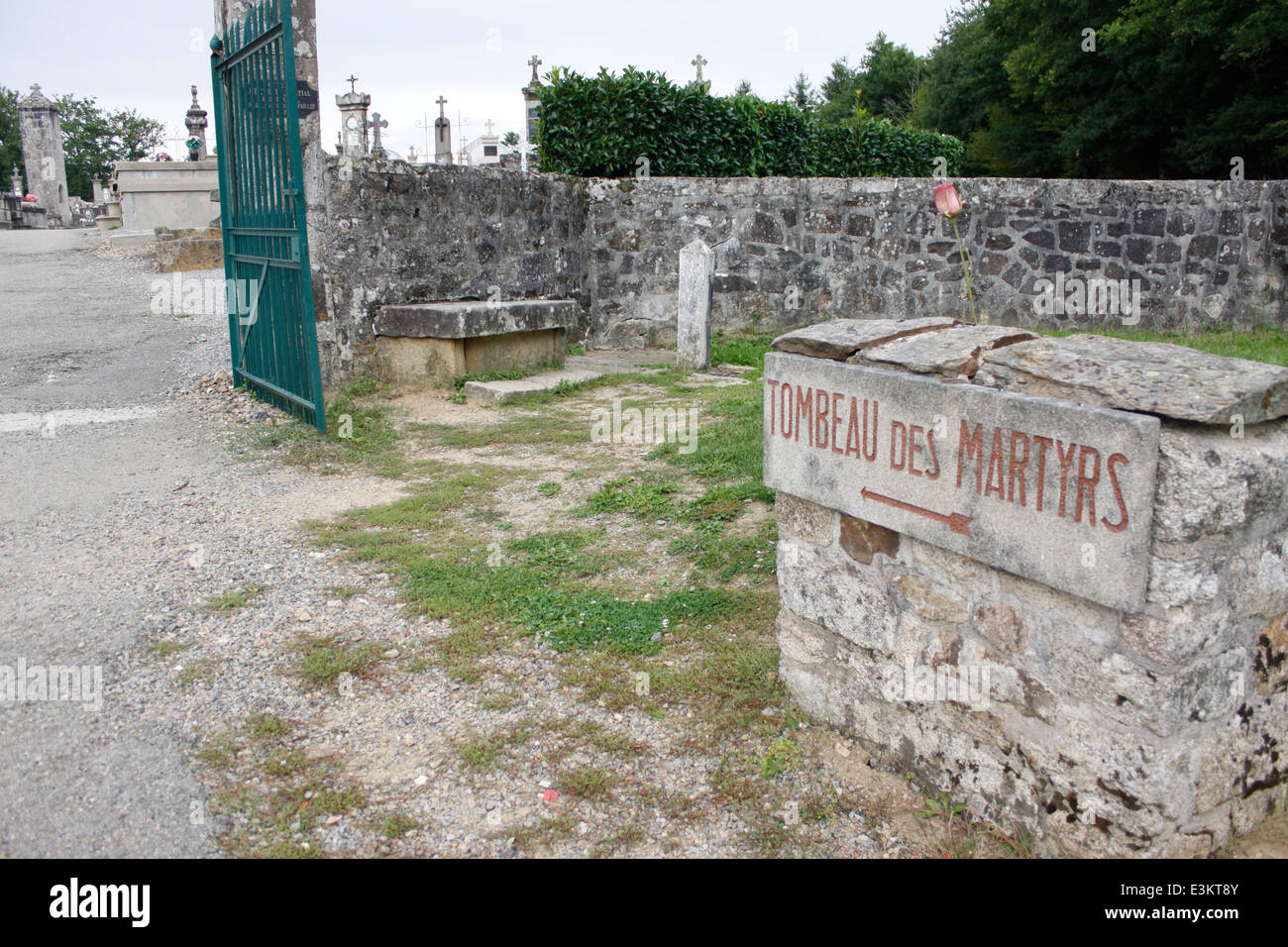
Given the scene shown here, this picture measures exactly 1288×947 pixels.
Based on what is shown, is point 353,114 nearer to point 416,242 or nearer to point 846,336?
point 416,242

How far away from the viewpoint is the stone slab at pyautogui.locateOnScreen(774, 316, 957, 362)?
8.55ft

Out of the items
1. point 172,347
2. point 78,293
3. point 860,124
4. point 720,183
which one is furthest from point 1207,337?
point 78,293

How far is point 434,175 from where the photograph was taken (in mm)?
7301

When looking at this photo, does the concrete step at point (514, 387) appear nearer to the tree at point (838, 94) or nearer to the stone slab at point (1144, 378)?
the stone slab at point (1144, 378)

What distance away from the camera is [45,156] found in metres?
30.1

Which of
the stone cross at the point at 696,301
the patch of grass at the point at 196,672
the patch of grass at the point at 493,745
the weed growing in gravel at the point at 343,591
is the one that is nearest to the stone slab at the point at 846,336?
the patch of grass at the point at 493,745

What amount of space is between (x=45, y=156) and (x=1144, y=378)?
36.2 m

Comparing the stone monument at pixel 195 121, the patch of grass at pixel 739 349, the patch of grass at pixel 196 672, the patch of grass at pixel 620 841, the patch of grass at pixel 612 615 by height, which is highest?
the stone monument at pixel 195 121

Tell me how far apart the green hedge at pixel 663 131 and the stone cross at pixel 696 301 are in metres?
2.01

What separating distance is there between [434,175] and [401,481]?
314 cm

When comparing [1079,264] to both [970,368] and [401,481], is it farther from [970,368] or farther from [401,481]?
[970,368]

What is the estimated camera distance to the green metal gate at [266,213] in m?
5.80

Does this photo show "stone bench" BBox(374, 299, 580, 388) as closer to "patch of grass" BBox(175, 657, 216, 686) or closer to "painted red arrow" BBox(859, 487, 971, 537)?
"patch of grass" BBox(175, 657, 216, 686)

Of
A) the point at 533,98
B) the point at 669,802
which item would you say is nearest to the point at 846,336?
the point at 669,802
